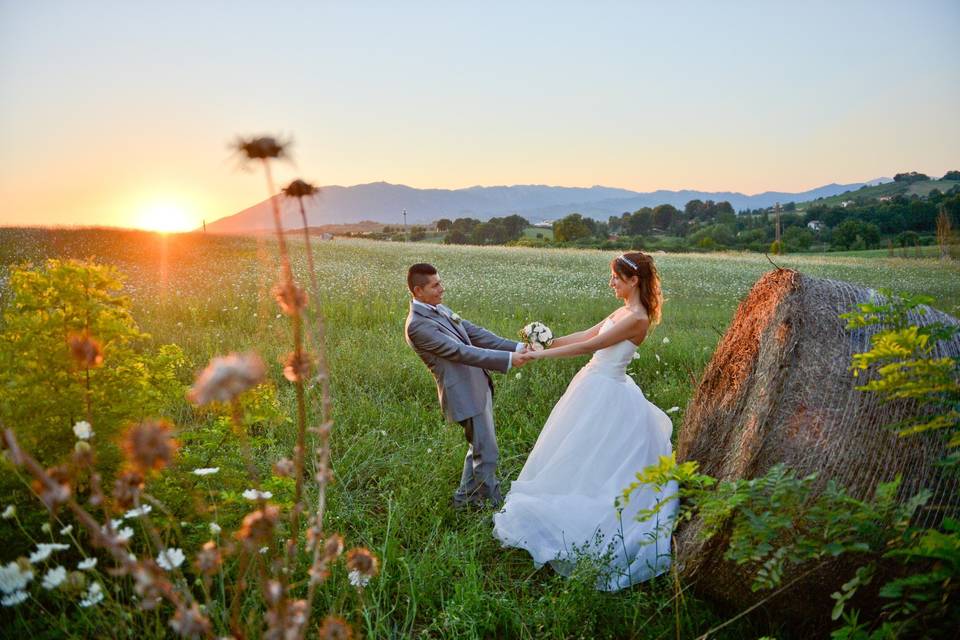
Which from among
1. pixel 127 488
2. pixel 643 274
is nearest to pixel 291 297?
pixel 127 488

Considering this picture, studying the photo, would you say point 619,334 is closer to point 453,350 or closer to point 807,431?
point 453,350

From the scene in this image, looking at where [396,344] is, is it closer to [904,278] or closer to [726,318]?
[726,318]

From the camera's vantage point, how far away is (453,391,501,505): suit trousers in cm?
530

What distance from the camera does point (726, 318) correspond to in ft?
41.8

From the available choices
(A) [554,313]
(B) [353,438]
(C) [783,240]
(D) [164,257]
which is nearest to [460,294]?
(A) [554,313]

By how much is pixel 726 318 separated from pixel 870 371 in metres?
9.97

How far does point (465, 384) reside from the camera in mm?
5426

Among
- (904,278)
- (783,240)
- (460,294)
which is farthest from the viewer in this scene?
(783,240)

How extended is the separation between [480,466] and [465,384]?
730 mm

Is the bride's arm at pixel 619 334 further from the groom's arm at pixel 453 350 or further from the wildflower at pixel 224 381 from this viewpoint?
the wildflower at pixel 224 381

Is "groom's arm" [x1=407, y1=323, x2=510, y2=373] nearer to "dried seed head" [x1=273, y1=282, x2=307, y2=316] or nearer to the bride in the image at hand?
the bride

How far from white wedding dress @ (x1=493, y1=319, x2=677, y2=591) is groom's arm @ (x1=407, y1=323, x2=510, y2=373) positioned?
→ 702 millimetres

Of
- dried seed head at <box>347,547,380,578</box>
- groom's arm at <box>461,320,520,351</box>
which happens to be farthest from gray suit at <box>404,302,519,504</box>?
dried seed head at <box>347,547,380,578</box>

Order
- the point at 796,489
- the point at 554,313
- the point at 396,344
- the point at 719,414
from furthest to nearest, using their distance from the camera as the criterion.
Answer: the point at 554,313 → the point at 396,344 → the point at 719,414 → the point at 796,489
